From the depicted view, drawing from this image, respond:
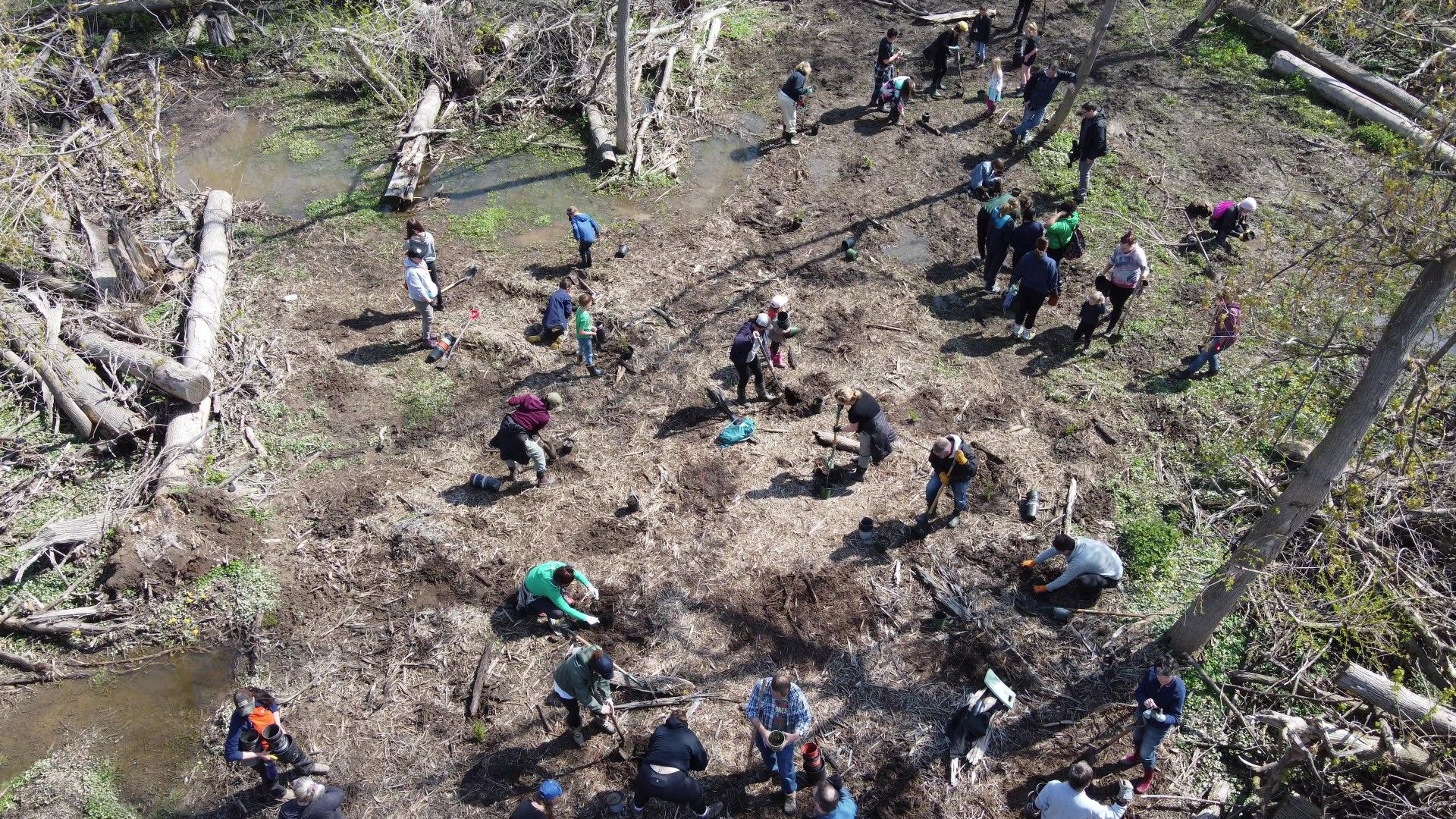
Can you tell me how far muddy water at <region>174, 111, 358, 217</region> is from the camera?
16016 mm

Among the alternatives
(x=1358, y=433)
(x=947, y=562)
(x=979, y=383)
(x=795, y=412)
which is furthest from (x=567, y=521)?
(x=1358, y=433)

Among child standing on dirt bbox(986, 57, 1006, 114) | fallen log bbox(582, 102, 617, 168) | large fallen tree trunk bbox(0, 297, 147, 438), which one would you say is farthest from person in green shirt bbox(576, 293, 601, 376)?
child standing on dirt bbox(986, 57, 1006, 114)

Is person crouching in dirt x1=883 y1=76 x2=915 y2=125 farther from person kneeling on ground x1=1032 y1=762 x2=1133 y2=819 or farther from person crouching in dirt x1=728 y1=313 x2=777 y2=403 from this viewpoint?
person kneeling on ground x1=1032 y1=762 x2=1133 y2=819

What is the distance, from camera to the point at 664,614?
9469 mm

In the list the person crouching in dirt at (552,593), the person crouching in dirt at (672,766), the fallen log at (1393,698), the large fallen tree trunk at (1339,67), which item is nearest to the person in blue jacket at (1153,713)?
the fallen log at (1393,698)

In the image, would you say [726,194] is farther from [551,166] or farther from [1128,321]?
[1128,321]

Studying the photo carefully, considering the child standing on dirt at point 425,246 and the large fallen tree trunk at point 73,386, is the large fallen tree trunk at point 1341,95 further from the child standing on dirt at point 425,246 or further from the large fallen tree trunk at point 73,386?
the large fallen tree trunk at point 73,386

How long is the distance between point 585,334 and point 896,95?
30.4 feet

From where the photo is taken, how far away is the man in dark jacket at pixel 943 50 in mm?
17531

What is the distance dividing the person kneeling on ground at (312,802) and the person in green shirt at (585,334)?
655cm

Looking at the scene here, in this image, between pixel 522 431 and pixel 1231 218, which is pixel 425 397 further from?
pixel 1231 218

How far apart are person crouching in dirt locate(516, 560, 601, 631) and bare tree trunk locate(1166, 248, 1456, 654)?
631 cm

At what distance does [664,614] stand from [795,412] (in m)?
3.78

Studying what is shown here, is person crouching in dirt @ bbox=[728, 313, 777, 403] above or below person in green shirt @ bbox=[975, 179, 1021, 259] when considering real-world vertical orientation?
below
